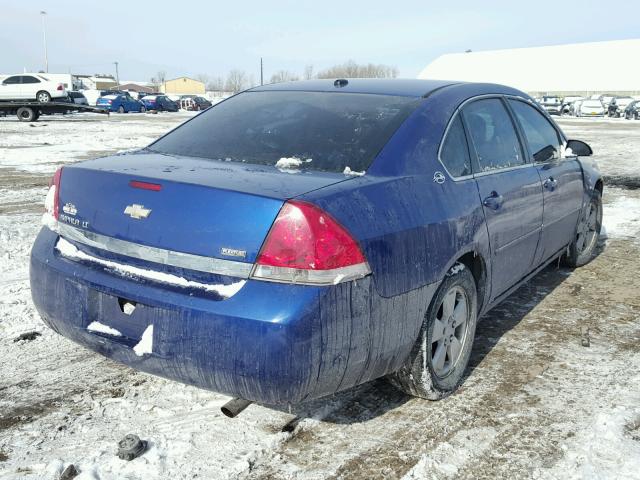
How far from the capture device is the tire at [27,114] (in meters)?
27.4

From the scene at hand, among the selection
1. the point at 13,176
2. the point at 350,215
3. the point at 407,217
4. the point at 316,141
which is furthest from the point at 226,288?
the point at 13,176

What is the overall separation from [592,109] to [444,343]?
4225cm

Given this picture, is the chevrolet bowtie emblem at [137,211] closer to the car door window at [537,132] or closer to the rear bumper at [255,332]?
the rear bumper at [255,332]

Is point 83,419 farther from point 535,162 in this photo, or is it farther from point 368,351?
point 535,162

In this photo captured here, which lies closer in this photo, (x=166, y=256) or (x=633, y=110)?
(x=166, y=256)

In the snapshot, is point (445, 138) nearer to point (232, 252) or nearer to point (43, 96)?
point (232, 252)

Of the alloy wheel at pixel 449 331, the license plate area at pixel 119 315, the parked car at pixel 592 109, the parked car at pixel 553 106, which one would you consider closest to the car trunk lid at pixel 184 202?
the license plate area at pixel 119 315

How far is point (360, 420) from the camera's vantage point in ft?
9.61

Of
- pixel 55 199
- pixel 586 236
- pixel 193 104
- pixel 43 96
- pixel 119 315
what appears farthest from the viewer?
pixel 193 104

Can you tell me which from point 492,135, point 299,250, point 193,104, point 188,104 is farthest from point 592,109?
point 299,250

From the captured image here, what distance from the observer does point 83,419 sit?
2869 millimetres

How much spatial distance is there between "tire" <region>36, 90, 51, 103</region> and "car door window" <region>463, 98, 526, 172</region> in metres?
30.2

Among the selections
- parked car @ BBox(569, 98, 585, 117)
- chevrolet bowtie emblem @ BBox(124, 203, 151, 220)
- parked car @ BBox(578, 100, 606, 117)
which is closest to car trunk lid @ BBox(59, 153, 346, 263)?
chevrolet bowtie emblem @ BBox(124, 203, 151, 220)

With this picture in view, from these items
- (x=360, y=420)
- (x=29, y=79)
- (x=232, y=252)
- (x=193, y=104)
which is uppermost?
(x=29, y=79)
